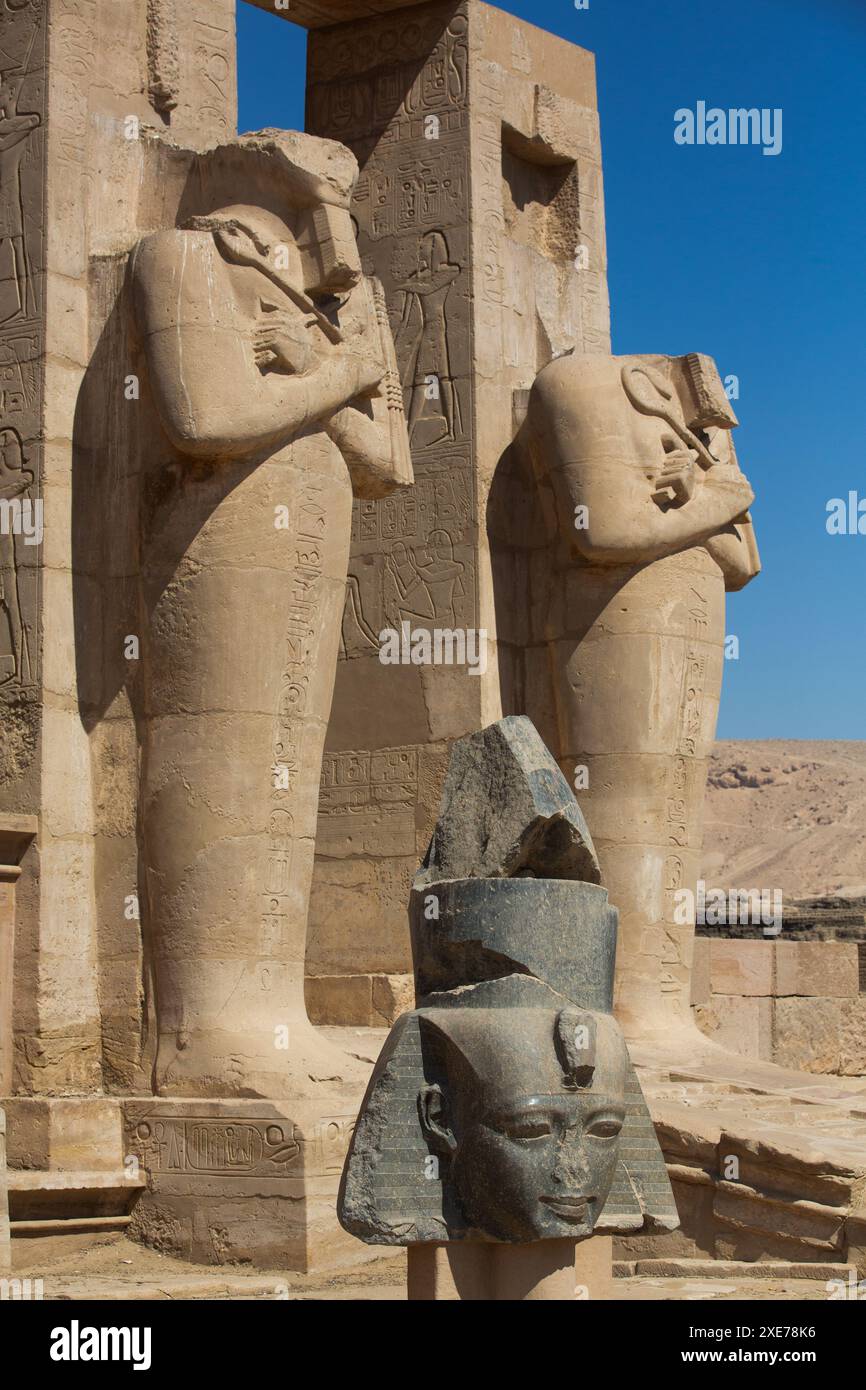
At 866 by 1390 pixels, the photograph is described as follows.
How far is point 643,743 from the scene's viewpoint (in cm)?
1046

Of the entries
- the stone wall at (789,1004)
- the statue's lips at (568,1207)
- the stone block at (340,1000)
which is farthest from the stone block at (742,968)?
the statue's lips at (568,1207)

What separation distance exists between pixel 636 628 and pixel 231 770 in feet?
8.99

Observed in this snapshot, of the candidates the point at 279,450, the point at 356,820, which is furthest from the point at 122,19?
the point at 356,820

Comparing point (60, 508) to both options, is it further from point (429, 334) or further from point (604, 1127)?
point (604, 1127)

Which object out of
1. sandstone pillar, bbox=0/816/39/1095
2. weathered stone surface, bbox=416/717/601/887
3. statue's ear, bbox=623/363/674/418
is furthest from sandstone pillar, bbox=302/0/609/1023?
weathered stone surface, bbox=416/717/601/887

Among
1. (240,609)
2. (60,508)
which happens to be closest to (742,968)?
(240,609)

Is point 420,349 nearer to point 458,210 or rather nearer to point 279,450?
point 458,210

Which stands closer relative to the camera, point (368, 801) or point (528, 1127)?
point (528, 1127)

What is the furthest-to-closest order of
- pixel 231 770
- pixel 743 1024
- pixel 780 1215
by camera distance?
pixel 743 1024
pixel 231 770
pixel 780 1215

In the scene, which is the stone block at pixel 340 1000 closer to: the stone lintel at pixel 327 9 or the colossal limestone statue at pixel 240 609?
the colossal limestone statue at pixel 240 609

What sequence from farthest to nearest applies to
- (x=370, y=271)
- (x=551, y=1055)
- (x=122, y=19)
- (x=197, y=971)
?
1. (x=370, y=271)
2. (x=122, y=19)
3. (x=197, y=971)
4. (x=551, y=1055)

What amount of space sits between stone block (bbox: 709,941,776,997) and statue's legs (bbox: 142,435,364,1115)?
220 inches

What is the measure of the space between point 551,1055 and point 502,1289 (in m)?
0.64

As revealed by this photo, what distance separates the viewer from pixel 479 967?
549cm
